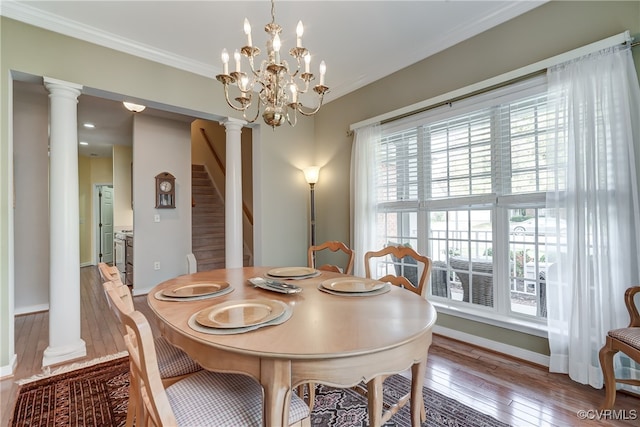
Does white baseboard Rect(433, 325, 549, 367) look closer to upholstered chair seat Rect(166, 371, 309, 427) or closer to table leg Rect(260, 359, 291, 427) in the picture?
upholstered chair seat Rect(166, 371, 309, 427)

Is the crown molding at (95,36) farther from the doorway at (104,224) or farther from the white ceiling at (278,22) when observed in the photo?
the doorway at (104,224)

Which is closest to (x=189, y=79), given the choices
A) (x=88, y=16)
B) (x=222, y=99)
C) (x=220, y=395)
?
(x=222, y=99)

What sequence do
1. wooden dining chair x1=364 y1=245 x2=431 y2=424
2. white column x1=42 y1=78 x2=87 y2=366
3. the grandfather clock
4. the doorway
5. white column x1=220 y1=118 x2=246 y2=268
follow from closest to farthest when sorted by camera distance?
wooden dining chair x1=364 y1=245 x2=431 y2=424 < white column x1=42 y1=78 x2=87 y2=366 < white column x1=220 y1=118 x2=246 y2=268 < the grandfather clock < the doorway

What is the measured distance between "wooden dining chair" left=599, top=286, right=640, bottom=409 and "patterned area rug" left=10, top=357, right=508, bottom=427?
2.13 feet

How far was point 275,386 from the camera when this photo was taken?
0.89 meters

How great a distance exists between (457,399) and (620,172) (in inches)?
68.2

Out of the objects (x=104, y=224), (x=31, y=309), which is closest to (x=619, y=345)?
(x=31, y=309)

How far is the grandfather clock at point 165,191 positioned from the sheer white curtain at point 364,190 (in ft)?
9.86

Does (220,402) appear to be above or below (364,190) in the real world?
below

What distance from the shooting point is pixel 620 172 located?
6.00ft

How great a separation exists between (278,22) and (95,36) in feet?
5.23

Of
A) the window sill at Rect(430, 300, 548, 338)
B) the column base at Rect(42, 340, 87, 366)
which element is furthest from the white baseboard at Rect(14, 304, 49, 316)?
the window sill at Rect(430, 300, 548, 338)

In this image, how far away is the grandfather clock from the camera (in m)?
4.53

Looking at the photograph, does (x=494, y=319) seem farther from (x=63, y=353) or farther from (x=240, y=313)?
(x=63, y=353)
